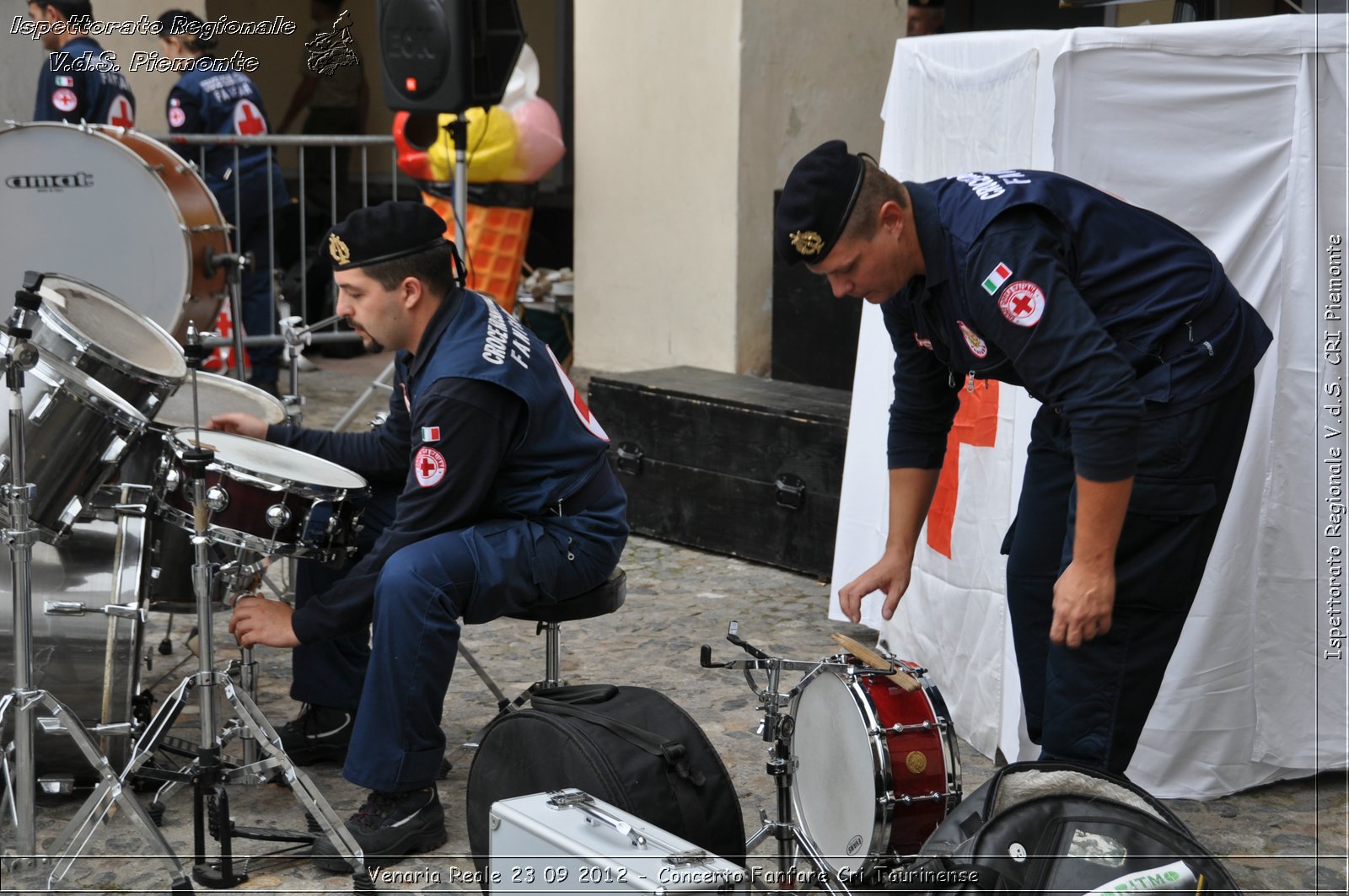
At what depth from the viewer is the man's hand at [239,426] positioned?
138 inches

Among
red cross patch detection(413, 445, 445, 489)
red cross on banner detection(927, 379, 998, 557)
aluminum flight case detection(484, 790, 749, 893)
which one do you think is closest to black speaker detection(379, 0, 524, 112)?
red cross on banner detection(927, 379, 998, 557)

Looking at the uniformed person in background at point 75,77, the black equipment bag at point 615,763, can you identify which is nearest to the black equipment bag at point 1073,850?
the black equipment bag at point 615,763

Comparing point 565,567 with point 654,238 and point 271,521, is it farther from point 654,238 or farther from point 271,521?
point 654,238

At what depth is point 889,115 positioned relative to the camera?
424 cm

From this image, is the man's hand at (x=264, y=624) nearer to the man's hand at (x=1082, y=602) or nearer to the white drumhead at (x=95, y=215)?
the man's hand at (x=1082, y=602)

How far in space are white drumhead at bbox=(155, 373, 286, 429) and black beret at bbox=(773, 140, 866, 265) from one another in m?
1.75

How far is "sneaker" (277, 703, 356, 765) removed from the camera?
3.65 m

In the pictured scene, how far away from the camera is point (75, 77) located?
7.48m

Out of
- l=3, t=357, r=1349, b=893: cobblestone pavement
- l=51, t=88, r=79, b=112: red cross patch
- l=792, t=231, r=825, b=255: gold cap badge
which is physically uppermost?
l=51, t=88, r=79, b=112: red cross patch

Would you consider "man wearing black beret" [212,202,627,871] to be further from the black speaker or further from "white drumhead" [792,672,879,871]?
the black speaker

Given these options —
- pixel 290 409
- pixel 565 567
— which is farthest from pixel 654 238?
pixel 565 567

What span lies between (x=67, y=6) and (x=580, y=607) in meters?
5.97

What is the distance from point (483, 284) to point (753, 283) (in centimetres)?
159

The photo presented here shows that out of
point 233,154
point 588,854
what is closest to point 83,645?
point 588,854
